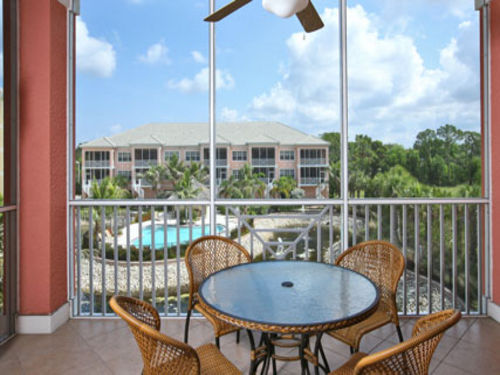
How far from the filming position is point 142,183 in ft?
10.4

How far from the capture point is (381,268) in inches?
87.8

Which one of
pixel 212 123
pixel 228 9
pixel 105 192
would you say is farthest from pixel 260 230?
pixel 228 9

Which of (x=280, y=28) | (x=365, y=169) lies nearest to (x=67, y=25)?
(x=280, y=28)

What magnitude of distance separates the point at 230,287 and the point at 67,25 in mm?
2826

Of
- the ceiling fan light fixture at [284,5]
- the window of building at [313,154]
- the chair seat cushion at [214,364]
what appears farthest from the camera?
the window of building at [313,154]

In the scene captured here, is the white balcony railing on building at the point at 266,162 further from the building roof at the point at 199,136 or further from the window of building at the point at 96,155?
the window of building at the point at 96,155

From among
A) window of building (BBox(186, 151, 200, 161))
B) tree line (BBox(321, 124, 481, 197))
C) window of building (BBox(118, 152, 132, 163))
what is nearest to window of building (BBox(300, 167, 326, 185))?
tree line (BBox(321, 124, 481, 197))

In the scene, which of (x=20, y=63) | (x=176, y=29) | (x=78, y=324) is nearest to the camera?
(x=20, y=63)

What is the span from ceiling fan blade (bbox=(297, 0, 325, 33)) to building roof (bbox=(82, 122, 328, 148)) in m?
1.24

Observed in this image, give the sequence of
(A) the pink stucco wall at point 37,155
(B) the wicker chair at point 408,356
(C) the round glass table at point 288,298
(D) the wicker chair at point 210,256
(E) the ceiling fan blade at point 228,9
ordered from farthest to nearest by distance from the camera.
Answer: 1. (A) the pink stucco wall at point 37,155
2. (D) the wicker chair at point 210,256
3. (E) the ceiling fan blade at point 228,9
4. (C) the round glass table at point 288,298
5. (B) the wicker chair at point 408,356

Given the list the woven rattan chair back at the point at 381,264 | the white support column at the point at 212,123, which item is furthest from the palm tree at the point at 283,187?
the woven rattan chair back at the point at 381,264

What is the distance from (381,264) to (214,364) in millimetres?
1386

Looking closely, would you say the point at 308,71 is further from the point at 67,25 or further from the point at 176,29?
the point at 67,25

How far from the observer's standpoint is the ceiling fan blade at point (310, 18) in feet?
6.31
